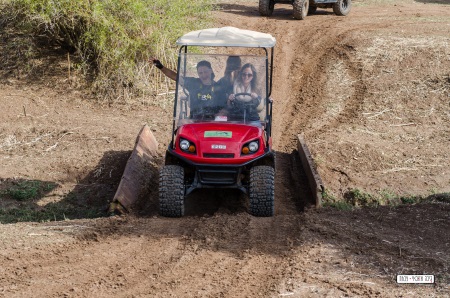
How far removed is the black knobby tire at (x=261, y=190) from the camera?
7.97m

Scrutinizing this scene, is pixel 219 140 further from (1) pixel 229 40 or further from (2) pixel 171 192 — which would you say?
(1) pixel 229 40

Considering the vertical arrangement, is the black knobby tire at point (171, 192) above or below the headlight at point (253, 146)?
below

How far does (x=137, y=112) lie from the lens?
1359 centimetres

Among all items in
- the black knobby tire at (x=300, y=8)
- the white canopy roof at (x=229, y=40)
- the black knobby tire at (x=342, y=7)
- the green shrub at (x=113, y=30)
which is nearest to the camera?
the white canopy roof at (x=229, y=40)

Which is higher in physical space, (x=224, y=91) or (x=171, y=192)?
(x=224, y=91)

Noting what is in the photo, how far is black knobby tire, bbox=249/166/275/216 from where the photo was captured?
7.97 meters

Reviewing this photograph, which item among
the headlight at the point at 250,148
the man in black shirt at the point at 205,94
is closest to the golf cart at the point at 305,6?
the man in black shirt at the point at 205,94

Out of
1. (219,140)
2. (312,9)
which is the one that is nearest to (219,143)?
(219,140)

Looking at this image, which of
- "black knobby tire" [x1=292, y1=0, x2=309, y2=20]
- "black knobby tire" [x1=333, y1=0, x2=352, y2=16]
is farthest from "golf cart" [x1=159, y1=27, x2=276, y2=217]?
"black knobby tire" [x1=333, y1=0, x2=352, y2=16]

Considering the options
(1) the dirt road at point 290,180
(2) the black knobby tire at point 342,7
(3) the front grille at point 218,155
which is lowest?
(1) the dirt road at point 290,180

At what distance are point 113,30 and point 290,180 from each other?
5.59m

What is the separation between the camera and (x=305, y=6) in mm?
19312

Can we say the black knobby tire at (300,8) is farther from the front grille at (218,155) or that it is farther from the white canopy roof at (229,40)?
the front grille at (218,155)

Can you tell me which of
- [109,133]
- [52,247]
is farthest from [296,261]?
[109,133]
